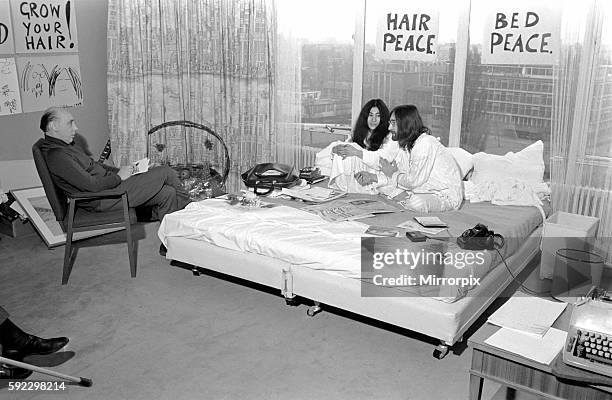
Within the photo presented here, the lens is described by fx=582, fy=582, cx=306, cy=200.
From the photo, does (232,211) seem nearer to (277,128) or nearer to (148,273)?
(148,273)

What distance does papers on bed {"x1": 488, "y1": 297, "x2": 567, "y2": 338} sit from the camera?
7.66ft

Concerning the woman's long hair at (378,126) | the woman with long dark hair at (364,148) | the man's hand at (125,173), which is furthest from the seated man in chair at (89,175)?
the woman's long hair at (378,126)

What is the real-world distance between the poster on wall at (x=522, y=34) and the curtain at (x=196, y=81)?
70.1 inches

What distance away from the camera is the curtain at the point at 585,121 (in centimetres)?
382

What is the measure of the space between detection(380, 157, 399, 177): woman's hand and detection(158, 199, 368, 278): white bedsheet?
95cm

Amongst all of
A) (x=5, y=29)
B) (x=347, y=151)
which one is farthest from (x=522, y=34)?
(x=5, y=29)

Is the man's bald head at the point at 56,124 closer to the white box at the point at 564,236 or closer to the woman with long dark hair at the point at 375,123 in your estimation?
the woman with long dark hair at the point at 375,123

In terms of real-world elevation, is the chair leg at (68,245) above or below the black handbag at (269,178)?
below

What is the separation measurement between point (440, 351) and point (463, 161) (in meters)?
1.90

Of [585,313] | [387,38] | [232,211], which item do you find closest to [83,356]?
[232,211]

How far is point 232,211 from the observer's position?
12.2 ft

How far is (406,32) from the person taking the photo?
472cm

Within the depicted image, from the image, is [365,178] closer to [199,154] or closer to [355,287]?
[355,287]

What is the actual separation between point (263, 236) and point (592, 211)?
7.68ft
